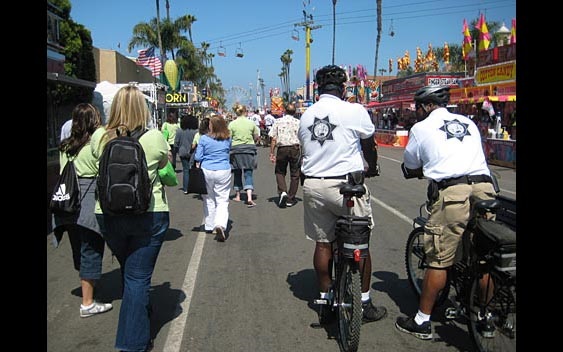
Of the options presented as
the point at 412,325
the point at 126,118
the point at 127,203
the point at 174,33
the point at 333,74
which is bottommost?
the point at 412,325

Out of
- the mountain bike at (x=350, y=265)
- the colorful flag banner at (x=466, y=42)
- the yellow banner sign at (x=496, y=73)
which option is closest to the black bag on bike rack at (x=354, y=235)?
the mountain bike at (x=350, y=265)

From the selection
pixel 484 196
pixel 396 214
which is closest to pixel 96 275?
pixel 484 196

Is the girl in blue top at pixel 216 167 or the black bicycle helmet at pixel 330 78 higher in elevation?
the black bicycle helmet at pixel 330 78

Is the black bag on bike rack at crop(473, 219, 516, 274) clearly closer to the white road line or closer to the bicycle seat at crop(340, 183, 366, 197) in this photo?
the bicycle seat at crop(340, 183, 366, 197)

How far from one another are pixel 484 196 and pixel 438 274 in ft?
2.14

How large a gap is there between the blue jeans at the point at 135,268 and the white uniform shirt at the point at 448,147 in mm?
1989

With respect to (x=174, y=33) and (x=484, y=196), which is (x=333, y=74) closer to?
(x=484, y=196)

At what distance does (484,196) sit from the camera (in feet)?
11.9

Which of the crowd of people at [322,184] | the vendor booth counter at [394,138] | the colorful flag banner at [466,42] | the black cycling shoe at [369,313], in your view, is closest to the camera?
the crowd of people at [322,184]

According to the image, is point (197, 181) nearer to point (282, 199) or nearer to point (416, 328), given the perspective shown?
point (282, 199)

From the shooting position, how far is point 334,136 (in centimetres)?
393

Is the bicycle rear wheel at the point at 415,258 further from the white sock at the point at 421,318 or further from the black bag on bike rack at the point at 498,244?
the black bag on bike rack at the point at 498,244

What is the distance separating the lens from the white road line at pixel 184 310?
3850 millimetres

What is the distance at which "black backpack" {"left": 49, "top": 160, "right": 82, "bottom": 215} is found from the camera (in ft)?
14.0
